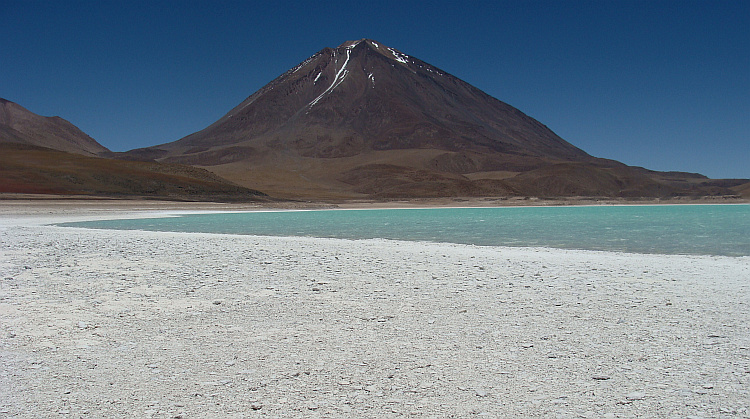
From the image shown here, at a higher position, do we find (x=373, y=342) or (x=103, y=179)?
(x=103, y=179)

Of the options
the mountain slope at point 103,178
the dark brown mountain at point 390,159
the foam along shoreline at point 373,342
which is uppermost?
the dark brown mountain at point 390,159

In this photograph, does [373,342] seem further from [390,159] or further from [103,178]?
[390,159]

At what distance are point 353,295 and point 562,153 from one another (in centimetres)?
19765

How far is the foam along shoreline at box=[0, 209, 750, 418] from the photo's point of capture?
3.62 metres

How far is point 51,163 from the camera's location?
226 feet

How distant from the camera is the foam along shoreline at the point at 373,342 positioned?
362 cm

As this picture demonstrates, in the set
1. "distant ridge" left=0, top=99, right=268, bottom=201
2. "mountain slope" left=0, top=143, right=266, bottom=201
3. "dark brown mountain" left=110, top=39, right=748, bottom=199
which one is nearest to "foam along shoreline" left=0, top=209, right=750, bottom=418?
"distant ridge" left=0, top=99, right=268, bottom=201

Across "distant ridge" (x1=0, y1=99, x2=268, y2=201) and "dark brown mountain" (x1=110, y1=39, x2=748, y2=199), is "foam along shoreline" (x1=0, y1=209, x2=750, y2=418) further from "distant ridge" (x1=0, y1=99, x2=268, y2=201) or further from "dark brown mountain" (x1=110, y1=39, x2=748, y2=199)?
"dark brown mountain" (x1=110, y1=39, x2=748, y2=199)

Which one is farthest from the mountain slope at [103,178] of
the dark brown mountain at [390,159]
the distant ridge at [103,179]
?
the dark brown mountain at [390,159]

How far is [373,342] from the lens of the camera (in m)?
4.91

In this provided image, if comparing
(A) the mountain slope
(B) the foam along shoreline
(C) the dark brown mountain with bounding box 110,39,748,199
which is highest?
(C) the dark brown mountain with bounding box 110,39,748,199

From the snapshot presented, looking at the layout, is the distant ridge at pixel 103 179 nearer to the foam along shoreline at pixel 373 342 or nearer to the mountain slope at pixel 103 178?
the mountain slope at pixel 103 178

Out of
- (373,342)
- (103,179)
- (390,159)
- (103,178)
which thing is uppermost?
(390,159)

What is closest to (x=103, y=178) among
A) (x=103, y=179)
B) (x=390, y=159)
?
(x=103, y=179)
